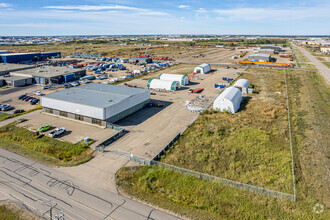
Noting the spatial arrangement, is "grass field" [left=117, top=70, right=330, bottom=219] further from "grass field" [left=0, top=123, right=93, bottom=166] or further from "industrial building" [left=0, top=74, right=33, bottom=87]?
"industrial building" [left=0, top=74, right=33, bottom=87]

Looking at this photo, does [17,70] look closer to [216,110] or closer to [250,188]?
[216,110]

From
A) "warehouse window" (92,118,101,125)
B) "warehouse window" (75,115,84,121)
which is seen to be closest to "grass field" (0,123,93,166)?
"warehouse window" (92,118,101,125)

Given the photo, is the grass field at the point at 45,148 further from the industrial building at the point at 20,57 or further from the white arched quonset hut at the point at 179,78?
the industrial building at the point at 20,57

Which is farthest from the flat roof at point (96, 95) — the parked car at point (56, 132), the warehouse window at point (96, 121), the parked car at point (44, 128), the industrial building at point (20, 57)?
the industrial building at point (20, 57)

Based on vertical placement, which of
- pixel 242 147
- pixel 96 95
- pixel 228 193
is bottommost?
pixel 228 193

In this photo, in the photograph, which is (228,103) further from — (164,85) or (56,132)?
(56,132)

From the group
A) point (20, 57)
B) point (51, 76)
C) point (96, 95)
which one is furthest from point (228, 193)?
point (20, 57)
